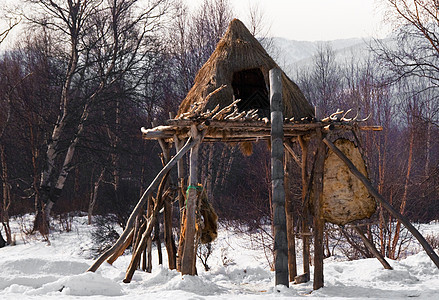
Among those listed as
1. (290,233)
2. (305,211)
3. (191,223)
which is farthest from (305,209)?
(191,223)

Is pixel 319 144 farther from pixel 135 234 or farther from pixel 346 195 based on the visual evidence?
pixel 135 234

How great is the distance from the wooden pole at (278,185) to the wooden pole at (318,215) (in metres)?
0.66

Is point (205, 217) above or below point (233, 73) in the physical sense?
below

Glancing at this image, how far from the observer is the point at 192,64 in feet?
68.1

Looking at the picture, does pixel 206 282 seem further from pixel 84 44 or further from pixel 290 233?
pixel 84 44

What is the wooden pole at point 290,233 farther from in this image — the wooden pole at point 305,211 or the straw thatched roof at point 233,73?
the straw thatched roof at point 233,73

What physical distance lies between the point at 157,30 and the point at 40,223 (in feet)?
28.4

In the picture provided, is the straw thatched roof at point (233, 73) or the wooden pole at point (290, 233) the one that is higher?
the straw thatched roof at point (233, 73)

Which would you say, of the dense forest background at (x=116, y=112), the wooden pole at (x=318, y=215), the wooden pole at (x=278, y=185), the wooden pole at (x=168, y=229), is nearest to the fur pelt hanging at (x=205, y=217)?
the wooden pole at (x=168, y=229)

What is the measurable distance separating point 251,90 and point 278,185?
3175 millimetres

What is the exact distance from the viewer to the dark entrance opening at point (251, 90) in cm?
968

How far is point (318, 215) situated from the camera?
757 cm

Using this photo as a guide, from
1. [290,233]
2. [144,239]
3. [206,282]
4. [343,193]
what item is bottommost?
[206,282]

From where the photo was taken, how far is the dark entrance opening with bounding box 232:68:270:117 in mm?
9680
